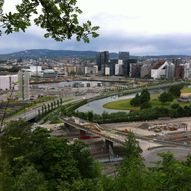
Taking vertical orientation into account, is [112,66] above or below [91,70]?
above

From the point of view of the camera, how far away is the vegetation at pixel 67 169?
16.3ft

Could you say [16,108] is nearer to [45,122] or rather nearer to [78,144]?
[45,122]

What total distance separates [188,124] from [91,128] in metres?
9.15

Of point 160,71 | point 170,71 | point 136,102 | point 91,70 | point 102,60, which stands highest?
point 102,60

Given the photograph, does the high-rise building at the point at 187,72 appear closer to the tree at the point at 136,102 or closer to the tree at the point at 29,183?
the tree at the point at 136,102

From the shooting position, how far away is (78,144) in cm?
1189

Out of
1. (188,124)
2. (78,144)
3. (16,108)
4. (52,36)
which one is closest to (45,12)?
(52,36)

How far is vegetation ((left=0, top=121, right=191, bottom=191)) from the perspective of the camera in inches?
195

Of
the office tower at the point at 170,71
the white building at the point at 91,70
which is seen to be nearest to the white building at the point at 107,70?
the white building at the point at 91,70

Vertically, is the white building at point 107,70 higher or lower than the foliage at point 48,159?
lower

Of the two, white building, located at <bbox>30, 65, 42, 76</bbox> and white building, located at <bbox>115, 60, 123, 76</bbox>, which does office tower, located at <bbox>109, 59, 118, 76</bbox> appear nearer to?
white building, located at <bbox>115, 60, 123, 76</bbox>

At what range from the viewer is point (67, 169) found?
10.0m

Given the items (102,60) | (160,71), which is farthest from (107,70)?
(160,71)

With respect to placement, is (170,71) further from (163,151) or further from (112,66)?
(163,151)
